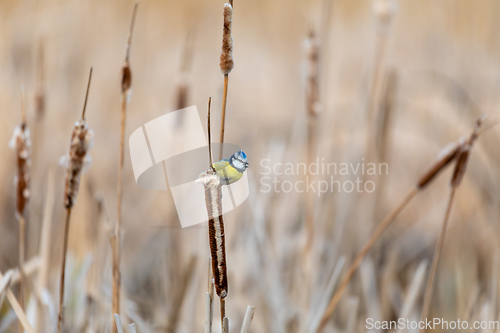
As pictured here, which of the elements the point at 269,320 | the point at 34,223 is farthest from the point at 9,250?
the point at 269,320

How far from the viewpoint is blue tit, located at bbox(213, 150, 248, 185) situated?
0.86 feet

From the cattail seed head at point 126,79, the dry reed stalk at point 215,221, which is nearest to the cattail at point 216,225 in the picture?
the dry reed stalk at point 215,221

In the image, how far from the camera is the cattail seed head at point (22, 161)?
0.34 meters

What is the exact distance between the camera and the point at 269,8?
6.65ft

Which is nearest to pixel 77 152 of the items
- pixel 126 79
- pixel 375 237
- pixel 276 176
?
pixel 126 79

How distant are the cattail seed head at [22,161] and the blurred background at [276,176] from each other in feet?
0.27

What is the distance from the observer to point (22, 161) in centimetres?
34

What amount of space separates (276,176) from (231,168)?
530 millimetres

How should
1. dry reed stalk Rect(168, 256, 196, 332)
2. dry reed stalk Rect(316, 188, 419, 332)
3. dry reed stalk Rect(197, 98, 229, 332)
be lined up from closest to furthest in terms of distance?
1. dry reed stalk Rect(197, 98, 229, 332)
2. dry reed stalk Rect(316, 188, 419, 332)
3. dry reed stalk Rect(168, 256, 196, 332)

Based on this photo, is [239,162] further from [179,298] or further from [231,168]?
[179,298]

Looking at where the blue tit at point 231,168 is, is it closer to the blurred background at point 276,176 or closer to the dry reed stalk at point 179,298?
the blurred background at point 276,176

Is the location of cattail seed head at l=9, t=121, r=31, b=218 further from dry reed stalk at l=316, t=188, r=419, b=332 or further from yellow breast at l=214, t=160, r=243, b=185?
dry reed stalk at l=316, t=188, r=419, b=332

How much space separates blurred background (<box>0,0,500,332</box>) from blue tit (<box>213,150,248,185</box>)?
0.35 feet

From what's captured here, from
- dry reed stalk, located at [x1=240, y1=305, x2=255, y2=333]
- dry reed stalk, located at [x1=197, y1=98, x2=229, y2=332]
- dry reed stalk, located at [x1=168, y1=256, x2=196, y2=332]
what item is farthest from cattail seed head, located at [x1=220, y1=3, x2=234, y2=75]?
dry reed stalk, located at [x1=168, y1=256, x2=196, y2=332]
